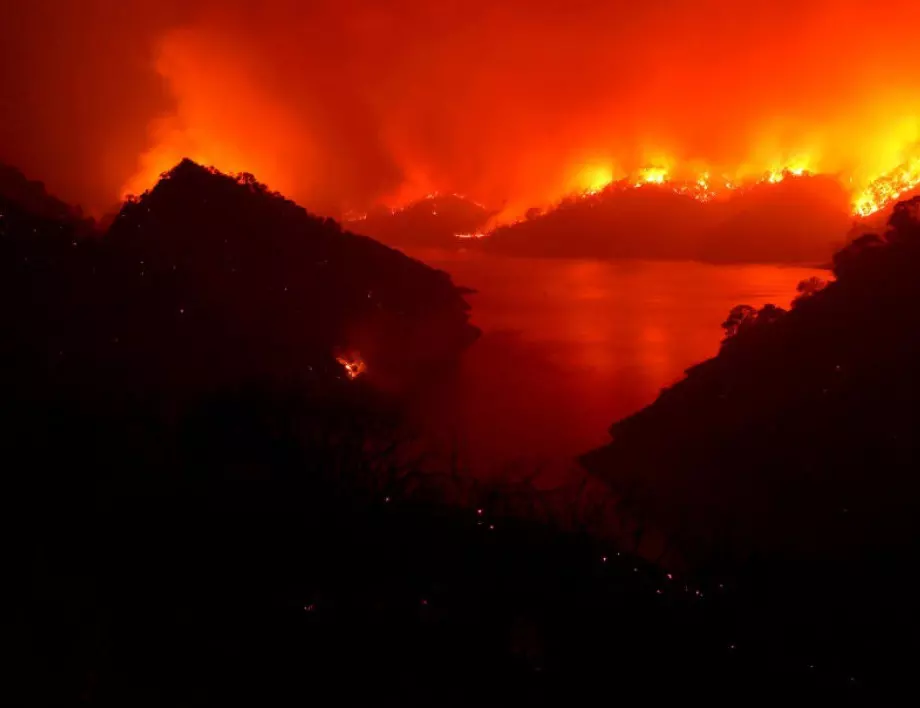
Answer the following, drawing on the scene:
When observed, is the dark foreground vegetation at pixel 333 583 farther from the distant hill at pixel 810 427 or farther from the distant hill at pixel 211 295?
the distant hill at pixel 810 427

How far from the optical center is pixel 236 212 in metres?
25.0

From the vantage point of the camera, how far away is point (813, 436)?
11414mm

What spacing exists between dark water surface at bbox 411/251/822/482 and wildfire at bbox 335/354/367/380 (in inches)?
160

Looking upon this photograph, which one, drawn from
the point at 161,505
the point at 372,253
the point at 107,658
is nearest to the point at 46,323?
the point at 161,505

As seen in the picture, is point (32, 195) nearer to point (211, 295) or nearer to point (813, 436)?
point (211, 295)

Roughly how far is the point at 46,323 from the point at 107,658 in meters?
9.40

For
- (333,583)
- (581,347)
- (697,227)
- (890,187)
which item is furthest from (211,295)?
(697,227)

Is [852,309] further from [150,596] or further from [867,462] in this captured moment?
[150,596]

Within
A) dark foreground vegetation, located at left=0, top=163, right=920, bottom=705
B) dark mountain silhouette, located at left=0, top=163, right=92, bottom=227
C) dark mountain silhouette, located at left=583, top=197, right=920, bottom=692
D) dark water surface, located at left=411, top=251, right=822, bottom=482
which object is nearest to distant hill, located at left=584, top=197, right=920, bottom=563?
dark mountain silhouette, located at left=583, top=197, right=920, bottom=692

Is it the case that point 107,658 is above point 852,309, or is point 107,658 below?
below

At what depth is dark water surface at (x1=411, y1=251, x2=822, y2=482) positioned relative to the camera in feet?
69.9

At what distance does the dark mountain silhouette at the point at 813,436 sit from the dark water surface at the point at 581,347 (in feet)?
10.7

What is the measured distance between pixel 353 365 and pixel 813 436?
16.8 metres

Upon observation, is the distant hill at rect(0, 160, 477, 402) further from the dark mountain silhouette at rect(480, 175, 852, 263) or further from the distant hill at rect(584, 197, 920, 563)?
the dark mountain silhouette at rect(480, 175, 852, 263)
